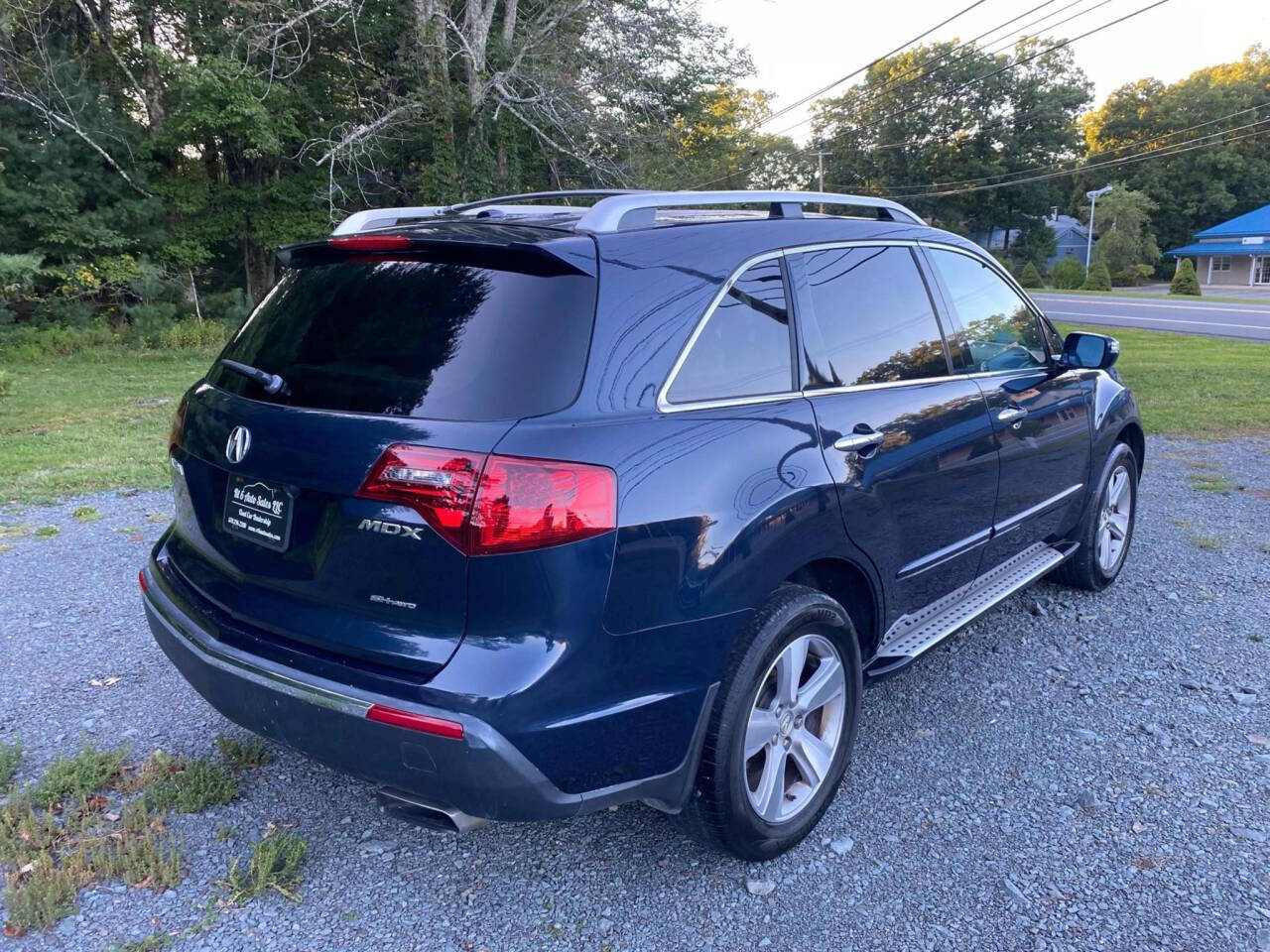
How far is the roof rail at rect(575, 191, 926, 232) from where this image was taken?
8.49ft

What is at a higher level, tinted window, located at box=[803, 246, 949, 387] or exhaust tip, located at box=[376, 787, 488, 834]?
tinted window, located at box=[803, 246, 949, 387]

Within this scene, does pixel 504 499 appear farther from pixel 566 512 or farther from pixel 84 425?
pixel 84 425

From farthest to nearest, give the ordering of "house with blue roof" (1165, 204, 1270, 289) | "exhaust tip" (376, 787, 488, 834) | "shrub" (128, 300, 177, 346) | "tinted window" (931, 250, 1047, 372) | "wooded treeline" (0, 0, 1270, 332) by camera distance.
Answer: "house with blue roof" (1165, 204, 1270, 289) < "wooded treeline" (0, 0, 1270, 332) < "shrub" (128, 300, 177, 346) < "tinted window" (931, 250, 1047, 372) < "exhaust tip" (376, 787, 488, 834)

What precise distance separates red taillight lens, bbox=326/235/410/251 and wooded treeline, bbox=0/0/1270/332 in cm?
1591

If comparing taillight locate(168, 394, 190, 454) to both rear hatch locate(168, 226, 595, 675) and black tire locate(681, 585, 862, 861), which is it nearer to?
rear hatch locate(168, 226, 595, 675)

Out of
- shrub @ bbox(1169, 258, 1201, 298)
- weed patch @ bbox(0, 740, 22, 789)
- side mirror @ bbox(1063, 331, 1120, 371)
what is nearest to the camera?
weed patch @ bbox(0, 740, 22, 789)

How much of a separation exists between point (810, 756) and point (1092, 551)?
2.67m

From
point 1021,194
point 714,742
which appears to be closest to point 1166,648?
point 714,742

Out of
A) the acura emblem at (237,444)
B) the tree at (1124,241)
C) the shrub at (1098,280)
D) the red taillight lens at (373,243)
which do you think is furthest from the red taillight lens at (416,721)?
the tree at (1124,241)

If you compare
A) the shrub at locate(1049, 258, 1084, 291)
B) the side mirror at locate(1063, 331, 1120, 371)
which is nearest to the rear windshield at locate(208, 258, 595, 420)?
the side mirror at locate(1063, 331, 1120, 371)

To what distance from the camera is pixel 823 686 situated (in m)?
2.89

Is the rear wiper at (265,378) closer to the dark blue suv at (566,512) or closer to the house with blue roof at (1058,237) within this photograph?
the dark blue suv at (566,512)

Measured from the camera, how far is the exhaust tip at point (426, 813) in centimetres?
228

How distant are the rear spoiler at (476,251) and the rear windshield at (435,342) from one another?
2 centimetres
